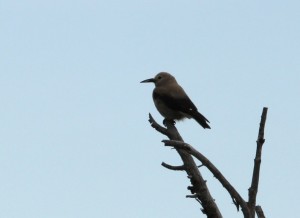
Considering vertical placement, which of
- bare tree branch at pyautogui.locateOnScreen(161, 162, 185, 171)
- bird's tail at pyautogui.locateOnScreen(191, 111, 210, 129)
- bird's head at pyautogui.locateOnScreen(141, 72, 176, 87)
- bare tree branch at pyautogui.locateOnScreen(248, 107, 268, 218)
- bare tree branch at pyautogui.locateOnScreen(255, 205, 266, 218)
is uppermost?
bird's head at pyautogui.locateOnScreen(141, 72, 176, 87)

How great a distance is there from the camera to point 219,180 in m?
5.11

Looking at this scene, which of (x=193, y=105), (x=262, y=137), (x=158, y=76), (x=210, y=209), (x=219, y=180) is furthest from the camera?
(x=158, y=76)

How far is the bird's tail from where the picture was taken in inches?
455

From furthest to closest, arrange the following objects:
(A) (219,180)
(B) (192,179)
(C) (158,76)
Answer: (C) (158,76)
(B) (192,179)
(A) (219,180)

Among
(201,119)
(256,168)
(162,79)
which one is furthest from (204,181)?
(162,79)

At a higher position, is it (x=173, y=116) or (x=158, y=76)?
(x=158, y=76)

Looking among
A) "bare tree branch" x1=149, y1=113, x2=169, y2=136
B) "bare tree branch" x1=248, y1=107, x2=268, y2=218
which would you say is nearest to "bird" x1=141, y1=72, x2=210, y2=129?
"bare tree branch" x1=149, y1=113, x2=169, y2=136

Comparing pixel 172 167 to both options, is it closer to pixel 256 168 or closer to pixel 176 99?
pixel 256 168

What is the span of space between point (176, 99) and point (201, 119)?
768mm

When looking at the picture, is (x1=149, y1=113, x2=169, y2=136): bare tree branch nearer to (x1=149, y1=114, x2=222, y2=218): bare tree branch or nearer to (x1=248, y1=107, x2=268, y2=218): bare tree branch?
(x1=149, y1=114, x2=222, y2=218): bare tree branch

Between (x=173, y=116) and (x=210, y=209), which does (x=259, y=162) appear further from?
(x=173, y=116)

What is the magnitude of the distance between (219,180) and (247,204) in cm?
35

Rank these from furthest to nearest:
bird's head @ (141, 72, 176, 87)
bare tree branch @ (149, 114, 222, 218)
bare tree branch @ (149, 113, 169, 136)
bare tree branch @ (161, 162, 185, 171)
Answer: bird's head @ (141, 72, 176, 87), bare tree branch @ (149, 113, 169, 136), bare tree branch @ (161, 162, 185, 171), bare tree branch @ (149, 114, 222, 218)

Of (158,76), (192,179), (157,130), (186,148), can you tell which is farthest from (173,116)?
(186,148)
